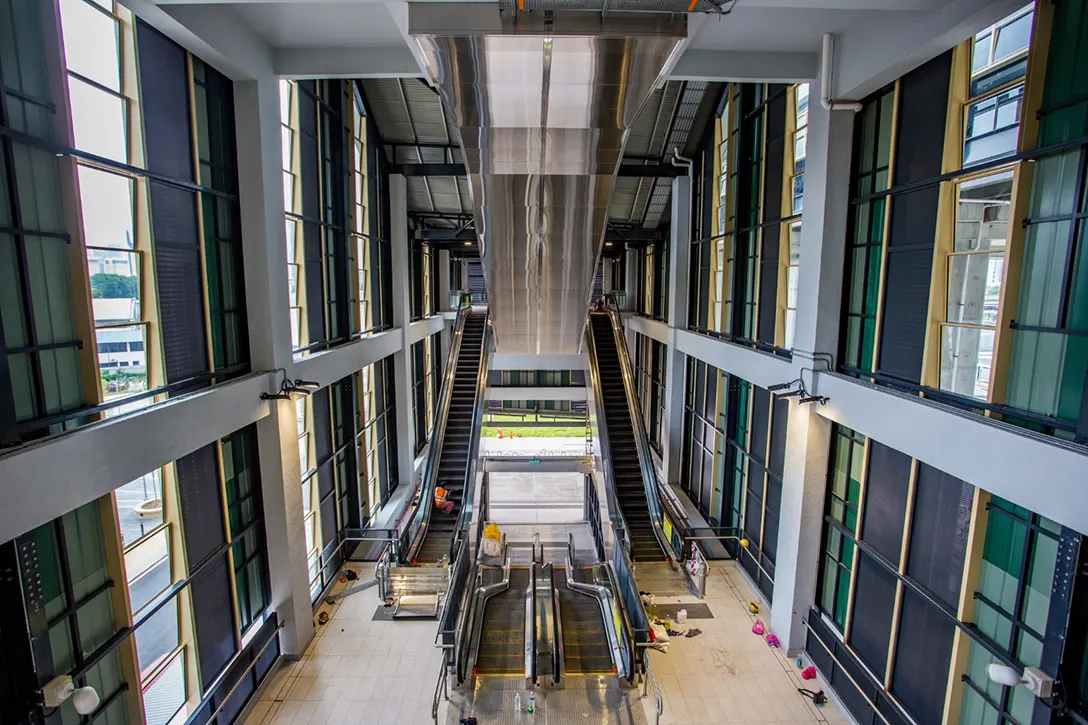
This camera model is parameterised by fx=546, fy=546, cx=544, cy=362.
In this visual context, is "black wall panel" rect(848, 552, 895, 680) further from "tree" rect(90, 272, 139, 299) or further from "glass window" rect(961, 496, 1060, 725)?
"tree" rect(90, 272, 139, 299)

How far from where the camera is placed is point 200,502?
26.4 feet

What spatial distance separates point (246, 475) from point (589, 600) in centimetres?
747

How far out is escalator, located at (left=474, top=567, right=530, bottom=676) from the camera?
9.86 metres

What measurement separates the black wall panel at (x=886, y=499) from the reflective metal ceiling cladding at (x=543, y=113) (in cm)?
619

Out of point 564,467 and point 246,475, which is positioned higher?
point 246,475

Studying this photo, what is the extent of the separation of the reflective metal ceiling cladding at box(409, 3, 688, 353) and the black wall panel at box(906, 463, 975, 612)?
6426 millimetres

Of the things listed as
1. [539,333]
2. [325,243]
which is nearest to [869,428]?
[539,333]

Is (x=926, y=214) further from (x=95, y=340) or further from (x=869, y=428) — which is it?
(x=95, y=340)

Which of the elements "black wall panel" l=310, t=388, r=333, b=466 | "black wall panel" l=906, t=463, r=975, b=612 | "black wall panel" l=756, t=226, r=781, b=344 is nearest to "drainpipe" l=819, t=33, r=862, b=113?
"black wall panel" l=756, t=226, r=781, b=344

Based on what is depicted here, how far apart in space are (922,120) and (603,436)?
11.1 m

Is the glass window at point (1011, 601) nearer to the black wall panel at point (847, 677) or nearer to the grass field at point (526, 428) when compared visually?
the black wall panel at point (847, 677)

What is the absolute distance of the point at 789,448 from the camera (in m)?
10.3

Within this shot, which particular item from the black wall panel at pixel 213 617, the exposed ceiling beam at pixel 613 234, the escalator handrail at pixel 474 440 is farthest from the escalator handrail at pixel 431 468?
the black wall panel at pixel 213 617

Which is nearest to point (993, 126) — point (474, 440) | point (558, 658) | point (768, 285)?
point (768, 285)
